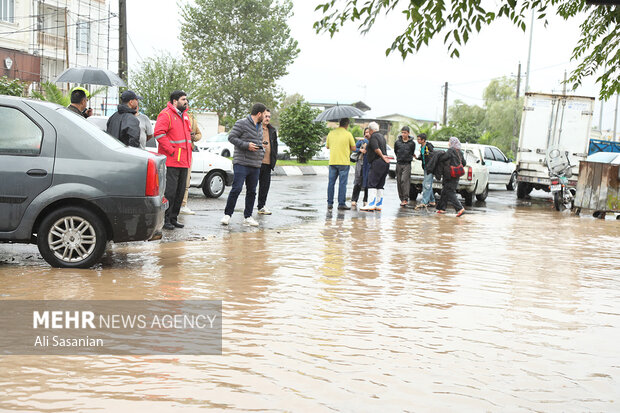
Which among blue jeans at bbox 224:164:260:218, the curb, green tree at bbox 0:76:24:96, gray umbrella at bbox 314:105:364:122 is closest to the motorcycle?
gray umbrella at bbox 314:105:364:122

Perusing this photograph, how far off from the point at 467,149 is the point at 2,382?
18.6 m

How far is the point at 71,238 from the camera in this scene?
7.35m

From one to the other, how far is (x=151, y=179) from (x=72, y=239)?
0.97 metres

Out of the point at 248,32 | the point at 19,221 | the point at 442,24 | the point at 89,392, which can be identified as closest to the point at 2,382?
the point at 89,392

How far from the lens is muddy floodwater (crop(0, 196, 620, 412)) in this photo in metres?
4.22

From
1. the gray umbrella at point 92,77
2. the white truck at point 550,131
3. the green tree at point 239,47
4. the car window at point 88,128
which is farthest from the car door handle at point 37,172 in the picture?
the green tree at point 239,47

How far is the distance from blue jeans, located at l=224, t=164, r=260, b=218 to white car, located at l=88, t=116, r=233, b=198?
13.6 feet

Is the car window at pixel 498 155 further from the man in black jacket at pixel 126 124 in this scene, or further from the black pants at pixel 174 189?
the man in black jacket at pixel 126 124

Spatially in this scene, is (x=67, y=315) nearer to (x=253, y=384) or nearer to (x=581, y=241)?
(x=253, y=384)

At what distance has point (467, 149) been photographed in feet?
70.5

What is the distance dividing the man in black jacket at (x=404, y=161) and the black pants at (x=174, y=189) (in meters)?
7.51

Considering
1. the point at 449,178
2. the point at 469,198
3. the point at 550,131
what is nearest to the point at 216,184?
the point at 449,178

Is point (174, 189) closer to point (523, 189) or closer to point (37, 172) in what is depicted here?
point (37, 172)

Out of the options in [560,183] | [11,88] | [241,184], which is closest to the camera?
[241,184]
